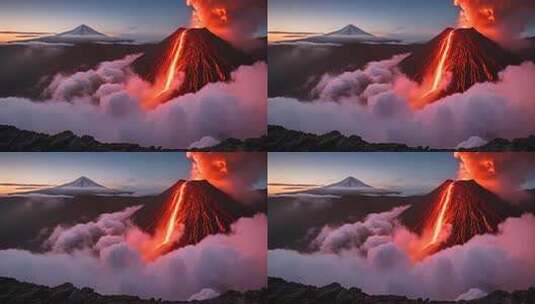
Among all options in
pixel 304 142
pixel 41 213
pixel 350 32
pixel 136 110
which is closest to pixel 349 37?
pixel 350 32

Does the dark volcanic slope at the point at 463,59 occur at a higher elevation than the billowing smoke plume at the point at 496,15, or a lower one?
lower

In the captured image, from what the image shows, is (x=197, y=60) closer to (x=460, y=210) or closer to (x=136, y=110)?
(x=136, y=110)

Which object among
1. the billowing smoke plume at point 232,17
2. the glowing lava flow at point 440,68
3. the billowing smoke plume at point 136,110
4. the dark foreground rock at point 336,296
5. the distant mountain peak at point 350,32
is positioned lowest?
the dark foreground rock at point 336,296

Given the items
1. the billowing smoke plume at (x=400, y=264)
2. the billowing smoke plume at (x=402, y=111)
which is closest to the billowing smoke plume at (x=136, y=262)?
the billowing smoke plume at (x=400, y=264)

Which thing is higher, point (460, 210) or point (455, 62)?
point (455, 62)

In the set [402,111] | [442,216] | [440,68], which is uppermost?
[440,68]

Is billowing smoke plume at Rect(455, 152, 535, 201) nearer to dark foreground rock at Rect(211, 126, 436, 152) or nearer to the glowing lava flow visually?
dark foreground rock at Rect(211, 126, 436, 152)

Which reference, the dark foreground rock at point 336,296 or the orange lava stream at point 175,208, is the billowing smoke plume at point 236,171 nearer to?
the orange lava stream at point 175,208
